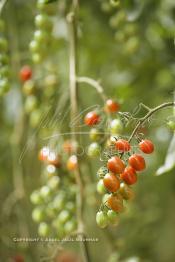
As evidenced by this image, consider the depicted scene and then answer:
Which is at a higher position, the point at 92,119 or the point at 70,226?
the point at 92,119

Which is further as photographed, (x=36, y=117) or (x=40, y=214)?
(x=36, y=117)

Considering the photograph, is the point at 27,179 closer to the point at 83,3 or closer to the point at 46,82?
the point at 46,82

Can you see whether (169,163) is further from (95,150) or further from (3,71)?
(3,71)

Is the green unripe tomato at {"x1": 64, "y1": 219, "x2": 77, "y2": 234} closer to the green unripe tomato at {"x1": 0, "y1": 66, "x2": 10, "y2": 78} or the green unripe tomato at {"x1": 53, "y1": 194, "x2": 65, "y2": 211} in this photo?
the green unripe tomato at {"x1": 53, "y1": 194, "x2": 65, "y2": 211}

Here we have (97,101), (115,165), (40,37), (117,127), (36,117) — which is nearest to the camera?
(115,165)

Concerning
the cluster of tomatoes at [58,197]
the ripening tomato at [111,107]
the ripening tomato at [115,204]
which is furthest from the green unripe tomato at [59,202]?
the ripening tomato at [115,204]

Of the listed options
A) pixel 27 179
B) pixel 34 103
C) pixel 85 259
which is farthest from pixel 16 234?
pixel 85 259

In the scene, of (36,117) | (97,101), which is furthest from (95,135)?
Result: (97,101)

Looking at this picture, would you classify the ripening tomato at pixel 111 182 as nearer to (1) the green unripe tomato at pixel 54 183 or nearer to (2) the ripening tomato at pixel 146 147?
(2) the ripening tomato at pixel 146 147
